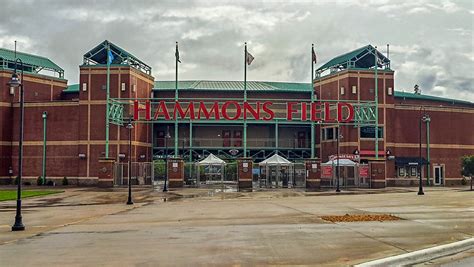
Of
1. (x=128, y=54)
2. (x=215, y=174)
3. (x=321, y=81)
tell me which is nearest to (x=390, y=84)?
(x=321, y=81)

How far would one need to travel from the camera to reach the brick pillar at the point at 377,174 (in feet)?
175

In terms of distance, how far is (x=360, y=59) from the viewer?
6397 centimetres

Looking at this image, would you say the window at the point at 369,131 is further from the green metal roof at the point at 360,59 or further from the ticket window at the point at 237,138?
the ticket window at the point at 237,138

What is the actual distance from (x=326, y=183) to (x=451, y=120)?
20.1m

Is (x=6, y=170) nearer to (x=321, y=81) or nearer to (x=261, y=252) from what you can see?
(x=321, y=81)

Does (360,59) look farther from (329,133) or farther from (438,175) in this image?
(438,175)

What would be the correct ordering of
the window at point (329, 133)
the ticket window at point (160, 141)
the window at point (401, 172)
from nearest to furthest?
the window at point (401, 172), the window at point (329, 133), the ticket window at point (160, 141)

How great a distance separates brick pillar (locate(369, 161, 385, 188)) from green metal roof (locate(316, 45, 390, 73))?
547 inches

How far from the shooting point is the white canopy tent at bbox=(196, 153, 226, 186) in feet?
174

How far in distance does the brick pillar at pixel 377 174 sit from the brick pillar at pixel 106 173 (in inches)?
1013

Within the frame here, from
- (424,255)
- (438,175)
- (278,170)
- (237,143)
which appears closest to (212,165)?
(278,170)

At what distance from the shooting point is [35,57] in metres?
70.6

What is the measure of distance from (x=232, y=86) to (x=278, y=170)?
2443 centimetres

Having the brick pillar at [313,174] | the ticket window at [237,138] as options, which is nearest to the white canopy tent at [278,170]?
the brick pillar at [313,174]
